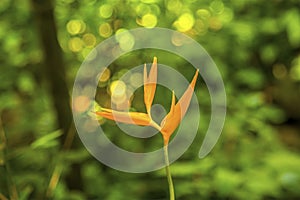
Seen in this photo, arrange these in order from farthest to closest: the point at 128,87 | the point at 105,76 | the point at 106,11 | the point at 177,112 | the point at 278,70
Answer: the point at 278,70 → the point at 105,76 → the point at 128,87 → the point at 106,11 → the point at 177,112

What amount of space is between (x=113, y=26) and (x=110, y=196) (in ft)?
1.49

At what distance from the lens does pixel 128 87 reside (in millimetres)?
1330

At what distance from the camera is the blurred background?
1.14 metres

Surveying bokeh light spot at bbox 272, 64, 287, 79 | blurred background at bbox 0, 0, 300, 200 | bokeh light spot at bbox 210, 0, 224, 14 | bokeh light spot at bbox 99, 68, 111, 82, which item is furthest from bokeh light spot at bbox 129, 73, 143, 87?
bokeh light spot at bbox 272, 64, 287, 79

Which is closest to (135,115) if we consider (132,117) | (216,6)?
(132,117)

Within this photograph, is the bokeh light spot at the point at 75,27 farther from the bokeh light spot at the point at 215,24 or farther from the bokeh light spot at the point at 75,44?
the bokeh light spot at the point at 215,24

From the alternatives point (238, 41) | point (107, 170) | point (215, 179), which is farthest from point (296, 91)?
point (215, 179)

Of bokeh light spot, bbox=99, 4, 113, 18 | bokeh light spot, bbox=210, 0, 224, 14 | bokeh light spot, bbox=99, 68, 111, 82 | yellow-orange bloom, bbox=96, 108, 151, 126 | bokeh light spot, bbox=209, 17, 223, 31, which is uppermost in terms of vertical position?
yellow-orange bloom, bbox=96, 108, 151, 126

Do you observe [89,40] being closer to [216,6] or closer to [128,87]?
[128,87]

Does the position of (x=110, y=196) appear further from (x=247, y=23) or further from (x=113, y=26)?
(x=247, y=23)

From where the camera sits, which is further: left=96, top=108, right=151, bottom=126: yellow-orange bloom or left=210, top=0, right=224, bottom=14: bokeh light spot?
left=210, top=0, right=224, bottom=14: bokeh light spot

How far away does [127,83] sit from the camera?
53.0 inches

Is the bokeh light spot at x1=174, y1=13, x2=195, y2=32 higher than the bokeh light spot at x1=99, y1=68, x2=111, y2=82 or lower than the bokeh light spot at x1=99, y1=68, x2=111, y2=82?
higher

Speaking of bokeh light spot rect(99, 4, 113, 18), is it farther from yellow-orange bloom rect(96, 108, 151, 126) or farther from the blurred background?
yellow-orange bloom rect(96, 108, 151, 126)
